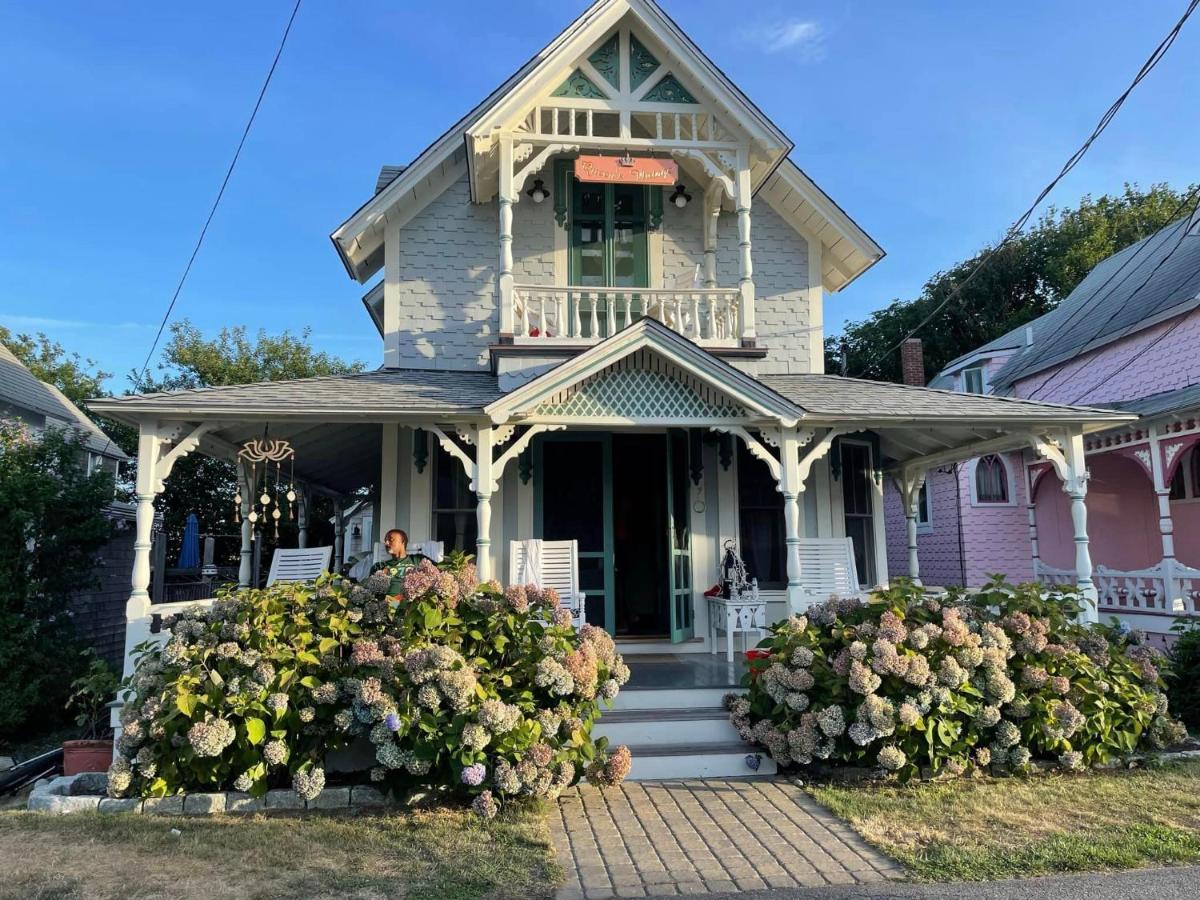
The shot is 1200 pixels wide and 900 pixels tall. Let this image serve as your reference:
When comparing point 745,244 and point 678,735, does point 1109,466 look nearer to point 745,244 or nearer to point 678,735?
point 745,244

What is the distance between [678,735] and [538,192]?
22.2ft

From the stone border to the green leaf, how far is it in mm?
526

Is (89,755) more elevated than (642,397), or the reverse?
(642,397)

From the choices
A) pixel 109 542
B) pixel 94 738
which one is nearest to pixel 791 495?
pixel 94 738

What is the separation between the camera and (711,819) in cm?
550

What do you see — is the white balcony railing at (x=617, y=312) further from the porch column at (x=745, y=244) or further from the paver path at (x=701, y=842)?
the paver path at (x=701, y=842)

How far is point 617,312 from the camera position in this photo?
32.9ft

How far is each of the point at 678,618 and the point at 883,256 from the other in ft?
18.0

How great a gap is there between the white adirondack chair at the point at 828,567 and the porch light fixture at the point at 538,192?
5.29 metres

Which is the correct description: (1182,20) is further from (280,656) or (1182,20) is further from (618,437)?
(280,656)

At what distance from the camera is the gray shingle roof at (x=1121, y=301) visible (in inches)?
594

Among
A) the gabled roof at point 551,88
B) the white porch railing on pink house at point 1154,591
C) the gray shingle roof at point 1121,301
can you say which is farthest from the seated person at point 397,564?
the gray shingle roof at point 1121,301

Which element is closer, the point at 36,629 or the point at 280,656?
the point at 280,656

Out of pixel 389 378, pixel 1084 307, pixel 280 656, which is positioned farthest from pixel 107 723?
pixel 1084 307
